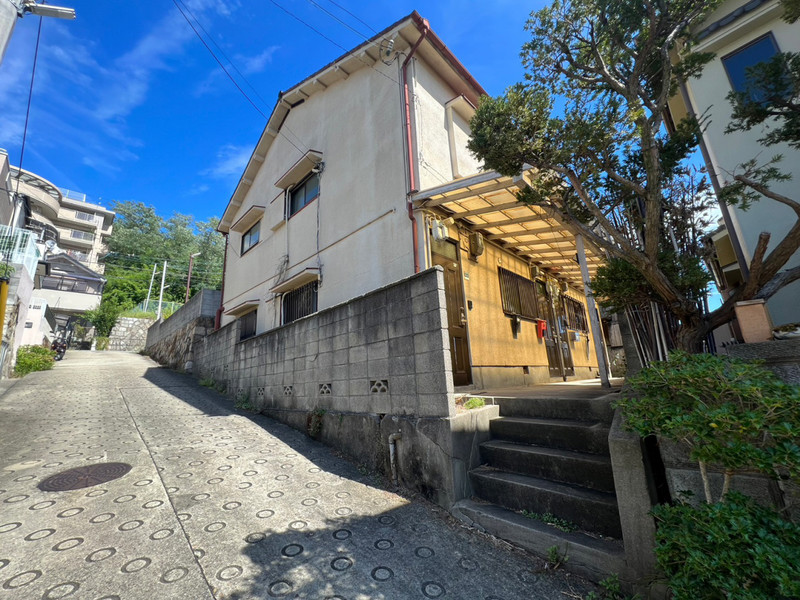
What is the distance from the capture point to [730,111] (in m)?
5.04

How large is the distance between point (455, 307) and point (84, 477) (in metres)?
5.53

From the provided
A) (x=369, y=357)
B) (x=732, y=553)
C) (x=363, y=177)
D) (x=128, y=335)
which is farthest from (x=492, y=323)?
(x=128, y=335)

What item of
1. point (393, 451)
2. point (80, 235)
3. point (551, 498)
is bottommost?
point (551, 498)

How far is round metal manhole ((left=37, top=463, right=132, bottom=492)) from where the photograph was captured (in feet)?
11.5

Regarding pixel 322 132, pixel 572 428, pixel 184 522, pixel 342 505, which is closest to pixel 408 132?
pixel 322 132

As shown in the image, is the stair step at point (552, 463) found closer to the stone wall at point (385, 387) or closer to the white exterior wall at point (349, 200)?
the stone wall at point (385, 387)

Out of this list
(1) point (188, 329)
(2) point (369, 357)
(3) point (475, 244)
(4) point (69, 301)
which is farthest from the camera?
(4) point (69, 301)

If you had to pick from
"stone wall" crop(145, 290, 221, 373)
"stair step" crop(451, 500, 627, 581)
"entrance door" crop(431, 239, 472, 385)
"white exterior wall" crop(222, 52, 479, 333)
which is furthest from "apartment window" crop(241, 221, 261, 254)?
"stair step" crop(451, 500, 627, 581)

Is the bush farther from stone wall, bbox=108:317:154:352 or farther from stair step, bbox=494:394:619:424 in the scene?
stair step, bbox=494:394:619:424

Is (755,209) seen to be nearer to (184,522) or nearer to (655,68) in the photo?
(655,68)

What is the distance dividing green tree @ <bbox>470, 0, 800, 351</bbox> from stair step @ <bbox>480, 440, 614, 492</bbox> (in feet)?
4.43

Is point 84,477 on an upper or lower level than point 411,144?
lower

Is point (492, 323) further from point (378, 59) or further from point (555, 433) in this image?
point (378, 59)

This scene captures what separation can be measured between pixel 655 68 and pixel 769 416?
3.50 m
